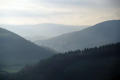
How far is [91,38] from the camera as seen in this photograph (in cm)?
1289

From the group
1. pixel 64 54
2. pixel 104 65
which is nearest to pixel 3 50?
pixel 64 54

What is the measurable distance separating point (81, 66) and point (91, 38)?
247 cm

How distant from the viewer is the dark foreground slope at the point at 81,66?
8.80 meters

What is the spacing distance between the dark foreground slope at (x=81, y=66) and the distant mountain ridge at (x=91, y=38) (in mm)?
360

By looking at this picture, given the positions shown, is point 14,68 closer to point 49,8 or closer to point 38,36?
point 38,36

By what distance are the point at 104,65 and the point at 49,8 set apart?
449 centimetres

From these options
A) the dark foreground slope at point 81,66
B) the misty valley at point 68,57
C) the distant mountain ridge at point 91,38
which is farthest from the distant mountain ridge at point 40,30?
the dark foreground slope at point 81,66

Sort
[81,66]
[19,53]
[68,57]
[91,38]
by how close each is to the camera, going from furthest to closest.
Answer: [19,53], [91,38], [68,57], [81,66]

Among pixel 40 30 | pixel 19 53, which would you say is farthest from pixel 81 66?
pixel 19 53

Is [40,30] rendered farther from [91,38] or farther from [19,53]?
[19,53]

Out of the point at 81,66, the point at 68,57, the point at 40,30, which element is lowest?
the point at 81,66

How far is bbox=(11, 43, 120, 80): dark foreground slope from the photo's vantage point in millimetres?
8797

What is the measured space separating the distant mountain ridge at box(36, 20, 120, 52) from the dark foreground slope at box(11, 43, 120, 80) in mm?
360

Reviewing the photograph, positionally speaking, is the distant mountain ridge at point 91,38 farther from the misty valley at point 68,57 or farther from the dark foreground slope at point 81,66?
the dark foreground slope at point 81,66
